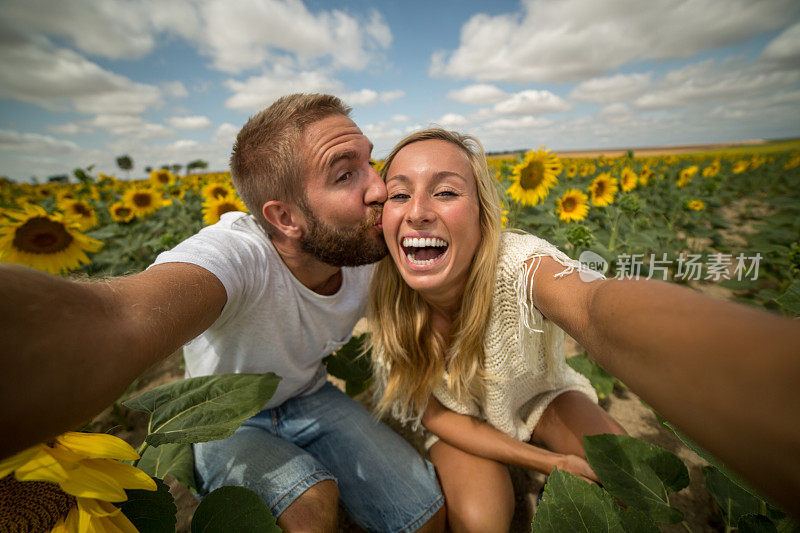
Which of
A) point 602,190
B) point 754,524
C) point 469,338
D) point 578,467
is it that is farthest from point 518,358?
point 602,190

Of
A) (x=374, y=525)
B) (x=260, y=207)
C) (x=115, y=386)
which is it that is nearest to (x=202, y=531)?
(x=115, y=386)

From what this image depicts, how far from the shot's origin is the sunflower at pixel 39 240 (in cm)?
255

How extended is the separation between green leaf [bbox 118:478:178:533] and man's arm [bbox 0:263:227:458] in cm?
32

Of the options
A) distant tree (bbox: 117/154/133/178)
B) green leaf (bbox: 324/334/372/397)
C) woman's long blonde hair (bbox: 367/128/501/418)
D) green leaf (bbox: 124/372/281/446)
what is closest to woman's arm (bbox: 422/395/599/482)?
woman's long blonde hair (bbox: 367/128/501/418)

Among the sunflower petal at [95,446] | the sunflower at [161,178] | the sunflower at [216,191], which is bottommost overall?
the sunflower petal at [95,446]

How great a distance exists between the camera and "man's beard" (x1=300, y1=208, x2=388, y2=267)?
5.64 feet

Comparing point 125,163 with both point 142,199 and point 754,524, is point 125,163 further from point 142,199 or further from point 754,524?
point 754,524

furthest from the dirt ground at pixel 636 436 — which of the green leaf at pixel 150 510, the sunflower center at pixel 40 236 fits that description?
the sunflower center at pixel 40 236

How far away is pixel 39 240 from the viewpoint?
2.67 m

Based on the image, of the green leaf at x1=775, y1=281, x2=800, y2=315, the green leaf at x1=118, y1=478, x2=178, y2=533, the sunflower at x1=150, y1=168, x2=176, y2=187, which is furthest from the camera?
the sunflower at x1=150, y1=168, x2=176, y2=187

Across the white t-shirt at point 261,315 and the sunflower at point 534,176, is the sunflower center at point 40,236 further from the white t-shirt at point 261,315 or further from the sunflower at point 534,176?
the sunflower at point 534,176

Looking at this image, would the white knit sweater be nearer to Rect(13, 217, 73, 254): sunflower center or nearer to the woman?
the woman

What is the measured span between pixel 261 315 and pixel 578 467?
1.82 metres

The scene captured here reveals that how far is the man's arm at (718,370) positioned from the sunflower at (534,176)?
3.47 metres
